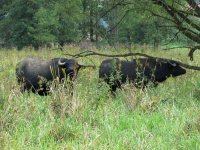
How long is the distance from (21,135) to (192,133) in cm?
264

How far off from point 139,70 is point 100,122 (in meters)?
4.63

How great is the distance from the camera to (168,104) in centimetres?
880

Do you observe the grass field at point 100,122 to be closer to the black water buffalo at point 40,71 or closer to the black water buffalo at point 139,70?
the black water buffalo at point 139,70

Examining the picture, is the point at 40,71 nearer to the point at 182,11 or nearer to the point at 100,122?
the point at 182,11

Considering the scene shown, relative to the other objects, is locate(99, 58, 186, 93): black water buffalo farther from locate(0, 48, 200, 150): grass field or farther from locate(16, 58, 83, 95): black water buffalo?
locate(0, 48, 200, 150): grass field

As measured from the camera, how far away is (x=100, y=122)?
748 cm

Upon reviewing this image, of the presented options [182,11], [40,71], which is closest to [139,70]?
[182,11]

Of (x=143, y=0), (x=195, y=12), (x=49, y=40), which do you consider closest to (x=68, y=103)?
(x=143, y=0)

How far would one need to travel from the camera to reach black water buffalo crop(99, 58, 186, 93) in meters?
11.5

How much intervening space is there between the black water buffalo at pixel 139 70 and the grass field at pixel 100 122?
1799mm

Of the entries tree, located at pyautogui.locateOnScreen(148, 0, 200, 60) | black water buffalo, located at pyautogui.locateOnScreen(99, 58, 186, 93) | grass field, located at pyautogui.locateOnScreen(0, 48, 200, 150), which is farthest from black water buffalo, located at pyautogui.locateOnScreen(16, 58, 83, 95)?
tree, located at pyautogui.locateOnScreen(148, 0, 200, 60)

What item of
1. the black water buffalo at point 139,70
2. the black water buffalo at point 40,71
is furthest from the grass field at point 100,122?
the black water buffalo at point 40,71

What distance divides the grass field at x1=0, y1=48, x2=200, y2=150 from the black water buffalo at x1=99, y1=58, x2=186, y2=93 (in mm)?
1799

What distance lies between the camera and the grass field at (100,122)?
6.21 metres
